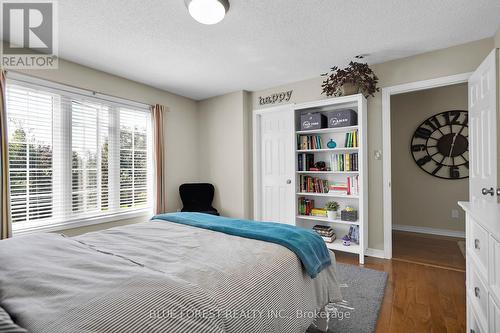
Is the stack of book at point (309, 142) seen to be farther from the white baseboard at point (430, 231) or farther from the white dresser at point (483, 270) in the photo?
the white baseboard at point (430, 231)

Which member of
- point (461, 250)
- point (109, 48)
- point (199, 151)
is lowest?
point (461, 250)

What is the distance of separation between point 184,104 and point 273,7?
2.76 metres

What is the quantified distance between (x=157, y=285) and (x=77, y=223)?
272 centimetres

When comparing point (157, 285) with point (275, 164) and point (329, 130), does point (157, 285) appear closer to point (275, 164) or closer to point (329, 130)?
point (329, 130)

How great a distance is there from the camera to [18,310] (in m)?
0.78

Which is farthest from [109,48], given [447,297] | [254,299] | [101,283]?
[447,297]

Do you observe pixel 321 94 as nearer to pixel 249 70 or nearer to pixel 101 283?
pixel 249 70

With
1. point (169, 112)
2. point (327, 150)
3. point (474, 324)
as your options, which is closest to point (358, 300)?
point (474, 324)

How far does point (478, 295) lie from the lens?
1236 millimetres

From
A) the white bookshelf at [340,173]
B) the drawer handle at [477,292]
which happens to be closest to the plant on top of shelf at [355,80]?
the white bookshelf at [340,173]

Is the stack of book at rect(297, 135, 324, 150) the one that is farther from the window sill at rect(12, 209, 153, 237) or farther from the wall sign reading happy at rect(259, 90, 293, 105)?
the window sill at rect(12, 209, 153, 237)

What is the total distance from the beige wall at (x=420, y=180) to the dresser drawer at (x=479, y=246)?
3278 mm

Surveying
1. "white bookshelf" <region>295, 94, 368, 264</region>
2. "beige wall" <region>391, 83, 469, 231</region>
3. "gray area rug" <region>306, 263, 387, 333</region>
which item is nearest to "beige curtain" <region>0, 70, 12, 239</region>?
"gray area rug" <region>306, 263, 387, 333</region>

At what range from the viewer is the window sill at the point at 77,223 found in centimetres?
262
